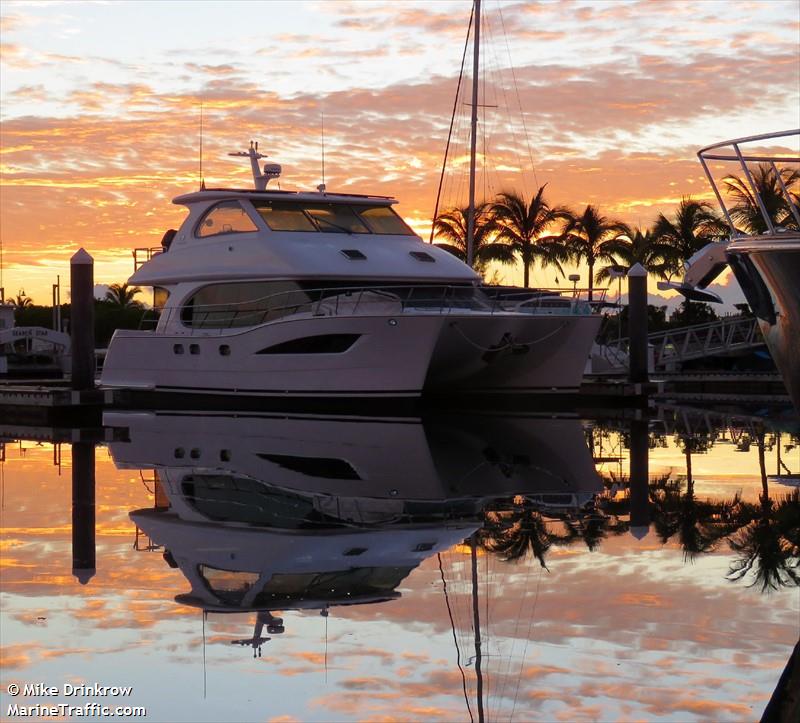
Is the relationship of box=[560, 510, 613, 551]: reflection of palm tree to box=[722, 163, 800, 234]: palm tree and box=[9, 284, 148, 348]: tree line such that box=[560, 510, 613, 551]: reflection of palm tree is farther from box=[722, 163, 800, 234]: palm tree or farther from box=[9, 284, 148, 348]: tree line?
box=[9, 284, 148, 348]: tree line

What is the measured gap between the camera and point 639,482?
41.4 feet

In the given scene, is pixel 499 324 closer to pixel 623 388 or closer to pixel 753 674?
pixel 623 388

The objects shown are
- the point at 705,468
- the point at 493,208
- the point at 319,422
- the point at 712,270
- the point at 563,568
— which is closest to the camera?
the point at 563,568

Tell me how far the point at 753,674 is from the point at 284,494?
646 centimetres

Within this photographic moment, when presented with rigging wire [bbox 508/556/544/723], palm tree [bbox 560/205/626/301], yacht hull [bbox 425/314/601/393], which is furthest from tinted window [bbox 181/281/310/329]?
palm tree [bbox 560/205/626/301]

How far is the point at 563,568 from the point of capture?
8.09m

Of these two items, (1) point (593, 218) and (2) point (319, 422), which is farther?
(1) point (593, 218)

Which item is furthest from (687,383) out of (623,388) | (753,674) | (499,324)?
(753,674)

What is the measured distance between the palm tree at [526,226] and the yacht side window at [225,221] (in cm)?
1709

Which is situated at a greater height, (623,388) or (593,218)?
(593,218)

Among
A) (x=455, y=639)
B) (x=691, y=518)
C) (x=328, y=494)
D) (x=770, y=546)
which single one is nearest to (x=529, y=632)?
(x=455, y=639)

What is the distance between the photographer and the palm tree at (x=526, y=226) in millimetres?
41375

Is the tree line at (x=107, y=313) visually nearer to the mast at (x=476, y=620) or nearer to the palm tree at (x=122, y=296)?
the palm tree at (x=122, y=296)

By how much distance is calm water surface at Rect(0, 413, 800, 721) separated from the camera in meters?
5.46
